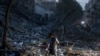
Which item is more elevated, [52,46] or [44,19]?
[52,46]

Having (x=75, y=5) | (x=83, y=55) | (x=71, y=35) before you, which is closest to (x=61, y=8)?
(x=75, y=5)

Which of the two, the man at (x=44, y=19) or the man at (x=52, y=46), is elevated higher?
the man at (x=52, y=46)

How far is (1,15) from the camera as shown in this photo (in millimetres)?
37531

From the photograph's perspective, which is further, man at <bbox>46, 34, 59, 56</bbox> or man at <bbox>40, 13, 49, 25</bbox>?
man at <bbox>40, 13, 49, 25</bbox>

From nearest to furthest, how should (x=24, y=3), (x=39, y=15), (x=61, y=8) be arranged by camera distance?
1. (x=61, y=8)
2. (x=24, y=3)
3. (x=39, y=15)

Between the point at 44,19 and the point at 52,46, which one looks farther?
the point at 44,19

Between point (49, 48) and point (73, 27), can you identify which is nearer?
point (49, 48)

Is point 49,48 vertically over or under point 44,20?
over

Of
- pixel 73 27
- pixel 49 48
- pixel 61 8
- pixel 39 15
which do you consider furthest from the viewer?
pixel 39 15

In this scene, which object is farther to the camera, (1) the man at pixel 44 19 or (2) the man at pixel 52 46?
(1) the man at pixel 44 19

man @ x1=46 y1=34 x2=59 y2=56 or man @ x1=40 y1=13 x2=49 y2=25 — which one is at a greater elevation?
man @ x1=46 y1=34 x2=59 y2=56

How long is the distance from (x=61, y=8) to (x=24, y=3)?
6.25 meters

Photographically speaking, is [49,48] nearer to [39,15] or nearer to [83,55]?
[83,55]

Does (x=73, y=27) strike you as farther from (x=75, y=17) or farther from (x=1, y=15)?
(x=1, y=15)
